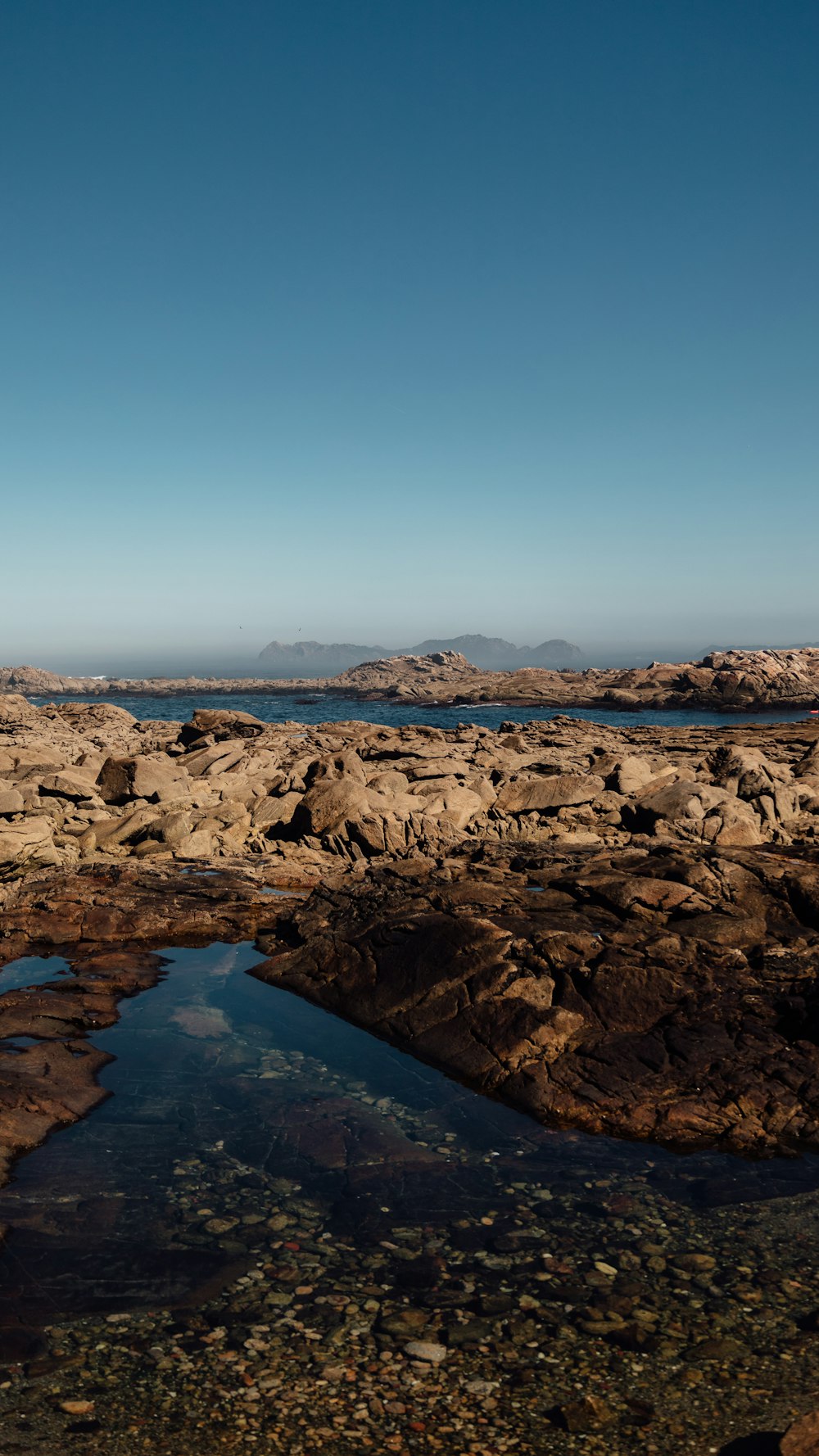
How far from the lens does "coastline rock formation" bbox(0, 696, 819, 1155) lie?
500 inches

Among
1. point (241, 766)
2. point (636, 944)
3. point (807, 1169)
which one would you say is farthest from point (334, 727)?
point (807, 1169)

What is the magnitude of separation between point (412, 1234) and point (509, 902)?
319 inches

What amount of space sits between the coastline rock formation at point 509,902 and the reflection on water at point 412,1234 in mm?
1144

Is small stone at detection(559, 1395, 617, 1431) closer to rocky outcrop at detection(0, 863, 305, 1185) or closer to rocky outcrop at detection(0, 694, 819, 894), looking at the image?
rocky outcrop at detection(0, 863, 305, 1185)

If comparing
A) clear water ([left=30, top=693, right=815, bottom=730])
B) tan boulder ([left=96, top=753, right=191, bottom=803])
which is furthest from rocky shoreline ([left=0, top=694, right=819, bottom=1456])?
clear water ([left=30, top=693, right=815, bottom=730])

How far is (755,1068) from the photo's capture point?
1239cm

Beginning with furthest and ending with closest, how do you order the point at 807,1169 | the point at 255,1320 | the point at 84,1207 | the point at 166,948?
the point at 166,948 → the point at 807,1169 → the point at 84,1207 → the point at 255,1320

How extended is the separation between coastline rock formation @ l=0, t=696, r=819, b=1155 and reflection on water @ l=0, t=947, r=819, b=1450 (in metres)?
1.14

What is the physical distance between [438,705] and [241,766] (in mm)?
84865

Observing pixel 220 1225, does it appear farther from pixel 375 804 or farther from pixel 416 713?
pixel 416 713

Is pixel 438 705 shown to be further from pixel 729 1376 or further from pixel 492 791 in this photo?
pixel 729 1376

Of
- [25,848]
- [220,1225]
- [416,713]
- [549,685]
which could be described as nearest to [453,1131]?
[220,1225]

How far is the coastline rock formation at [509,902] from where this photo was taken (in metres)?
12.7

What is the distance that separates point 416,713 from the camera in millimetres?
104875
